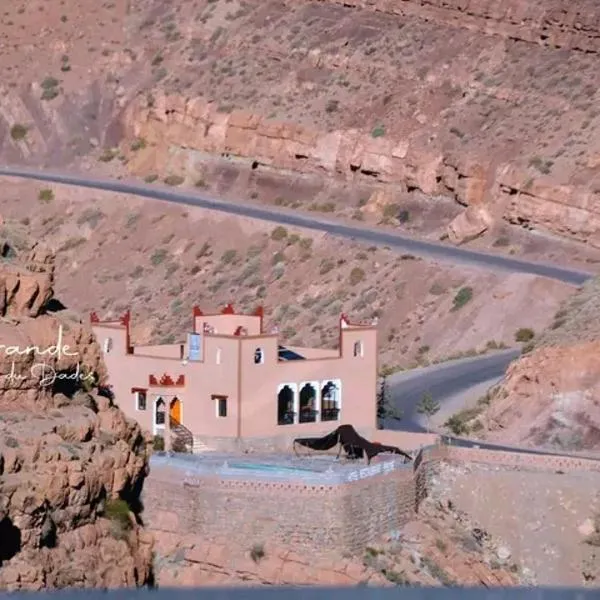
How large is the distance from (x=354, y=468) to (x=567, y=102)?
33411 mm

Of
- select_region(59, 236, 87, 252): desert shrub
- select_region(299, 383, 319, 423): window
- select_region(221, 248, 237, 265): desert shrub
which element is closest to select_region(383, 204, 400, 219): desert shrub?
select_region(221, 248, 237, 265): desert shrub

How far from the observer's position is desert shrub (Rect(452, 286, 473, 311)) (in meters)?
78.8

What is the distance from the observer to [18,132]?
10181cm

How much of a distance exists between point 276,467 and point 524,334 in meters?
17.7

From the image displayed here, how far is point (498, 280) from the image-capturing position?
3130 inches

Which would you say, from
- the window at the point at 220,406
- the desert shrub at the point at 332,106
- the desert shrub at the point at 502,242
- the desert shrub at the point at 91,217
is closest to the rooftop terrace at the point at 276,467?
the window at the point at 220,406

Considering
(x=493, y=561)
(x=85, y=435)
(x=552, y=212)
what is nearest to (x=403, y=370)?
(x=552, y=212)

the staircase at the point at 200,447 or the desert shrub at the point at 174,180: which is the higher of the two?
the desert shrub at the point at 174,180

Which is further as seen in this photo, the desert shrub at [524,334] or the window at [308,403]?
the desert shrub at [524,334]

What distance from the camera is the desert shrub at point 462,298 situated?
3103 inches

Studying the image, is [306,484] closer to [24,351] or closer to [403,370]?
[24,351]

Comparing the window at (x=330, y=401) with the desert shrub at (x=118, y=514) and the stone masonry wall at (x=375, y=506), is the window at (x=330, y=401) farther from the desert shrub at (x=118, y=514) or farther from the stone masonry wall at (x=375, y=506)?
the desert shrub at (x=118, y=514)

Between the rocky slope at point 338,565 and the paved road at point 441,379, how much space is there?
8.58m

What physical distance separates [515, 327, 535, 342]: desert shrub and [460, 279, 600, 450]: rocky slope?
4.44 meters
